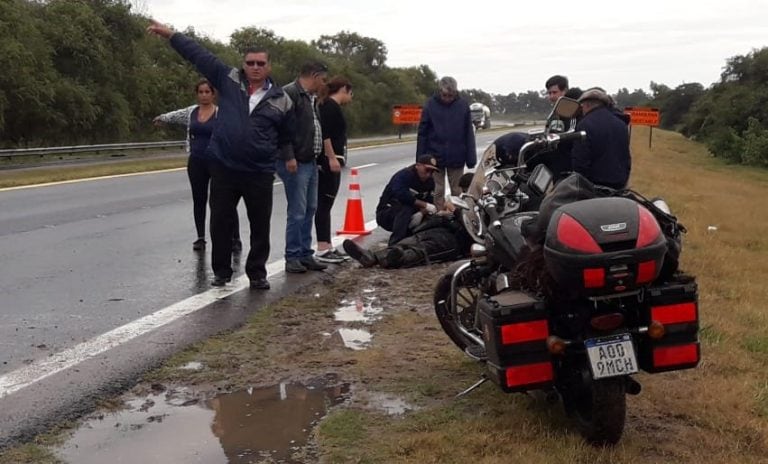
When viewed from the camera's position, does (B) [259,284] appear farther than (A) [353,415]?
Yes

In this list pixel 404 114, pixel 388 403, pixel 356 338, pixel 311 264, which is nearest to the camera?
pixel 388 403

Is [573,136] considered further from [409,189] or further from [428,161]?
[409,189]

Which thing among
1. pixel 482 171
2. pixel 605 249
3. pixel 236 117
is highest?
pixel 236 117

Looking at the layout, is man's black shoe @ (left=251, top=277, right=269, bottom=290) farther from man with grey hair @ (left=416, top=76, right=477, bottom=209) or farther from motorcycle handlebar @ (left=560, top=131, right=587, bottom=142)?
motorcycle handlebar @ (left=560, top=131, right=587, bottom=142)

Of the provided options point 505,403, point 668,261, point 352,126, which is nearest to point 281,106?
point 505,403

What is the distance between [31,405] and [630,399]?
3100 millimetres

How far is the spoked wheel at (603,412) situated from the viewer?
379 centimetres

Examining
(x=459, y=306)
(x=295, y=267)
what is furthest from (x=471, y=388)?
(x=295, y=267)

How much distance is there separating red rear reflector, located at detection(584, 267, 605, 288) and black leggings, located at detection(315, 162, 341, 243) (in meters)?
5.75

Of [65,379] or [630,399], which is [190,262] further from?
[630,399]

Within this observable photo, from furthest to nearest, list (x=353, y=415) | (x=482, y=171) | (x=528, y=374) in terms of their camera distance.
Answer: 1. (x=482, y=171)
2. (x=353, y=415)
3. (x=528, y=374)

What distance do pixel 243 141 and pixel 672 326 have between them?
4.18 metres

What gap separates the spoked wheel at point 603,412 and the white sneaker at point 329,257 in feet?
16.4

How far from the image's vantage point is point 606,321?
3.79 metres
